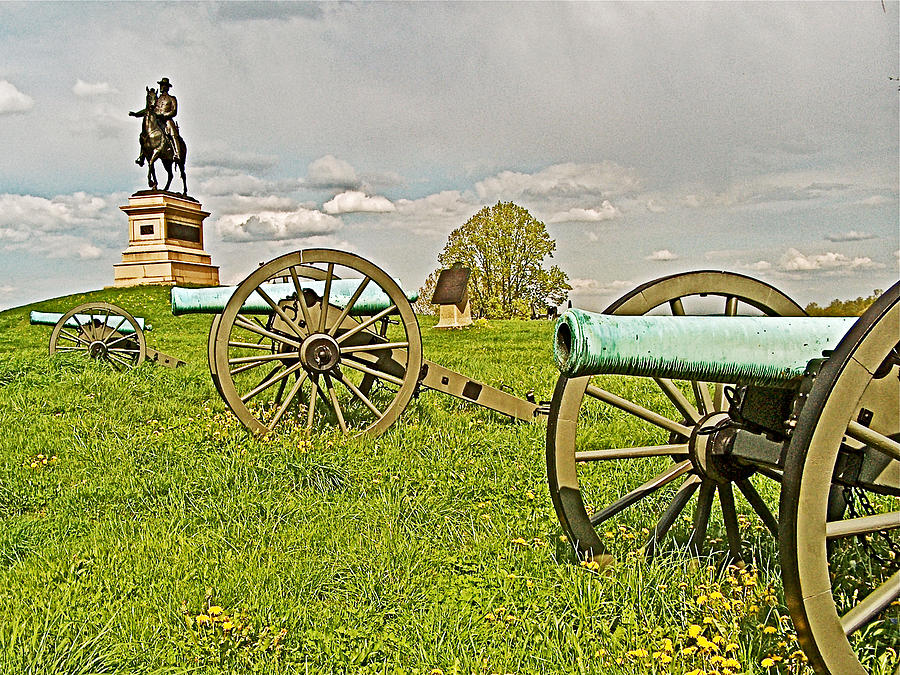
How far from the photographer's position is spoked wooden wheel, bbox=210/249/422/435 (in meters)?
6.60

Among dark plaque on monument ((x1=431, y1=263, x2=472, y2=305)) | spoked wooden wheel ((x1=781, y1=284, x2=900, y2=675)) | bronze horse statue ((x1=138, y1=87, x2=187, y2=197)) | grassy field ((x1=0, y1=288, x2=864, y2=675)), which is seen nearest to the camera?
spoked wooden wheel ((x1=781, y1=284, x2=900, y2=675))

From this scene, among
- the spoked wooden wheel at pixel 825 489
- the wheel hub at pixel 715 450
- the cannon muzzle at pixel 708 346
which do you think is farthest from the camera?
the wheel hub at pixel 715 450

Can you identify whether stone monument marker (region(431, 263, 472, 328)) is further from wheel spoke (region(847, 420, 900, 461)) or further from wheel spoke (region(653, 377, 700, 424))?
wheel spoke (region(847, 420, 900, 461))

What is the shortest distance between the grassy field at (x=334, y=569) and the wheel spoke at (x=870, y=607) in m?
0.34

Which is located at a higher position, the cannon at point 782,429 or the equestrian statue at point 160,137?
the equestrian statue at point 160,137

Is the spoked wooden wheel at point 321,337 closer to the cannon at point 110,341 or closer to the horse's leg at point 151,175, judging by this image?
the cannon at point 110,341

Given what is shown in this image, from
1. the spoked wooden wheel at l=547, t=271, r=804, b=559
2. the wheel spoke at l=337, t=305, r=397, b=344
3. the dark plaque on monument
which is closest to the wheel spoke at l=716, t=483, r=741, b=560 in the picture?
the spoked wooden wheel at l=547, t=271, r=804, b=559

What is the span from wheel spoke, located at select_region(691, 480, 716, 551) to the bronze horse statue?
2986cm

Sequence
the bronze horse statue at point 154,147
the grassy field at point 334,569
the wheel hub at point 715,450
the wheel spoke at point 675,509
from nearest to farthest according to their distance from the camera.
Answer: the grassy field at point 334,569, the wheel hub at point 715,450, the wheel spoke at point 675,509, the bronze horse statue at point 154,147

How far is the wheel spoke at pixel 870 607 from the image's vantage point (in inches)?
103

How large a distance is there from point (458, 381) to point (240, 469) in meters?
2.32

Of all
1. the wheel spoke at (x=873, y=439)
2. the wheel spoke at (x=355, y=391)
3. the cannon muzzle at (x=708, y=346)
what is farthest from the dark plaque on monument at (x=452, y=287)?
the wheel spoke at (x=873, y=439)

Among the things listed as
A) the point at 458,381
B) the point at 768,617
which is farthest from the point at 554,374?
the point at 768,617

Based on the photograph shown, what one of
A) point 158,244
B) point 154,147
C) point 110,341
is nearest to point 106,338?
point 110,341
